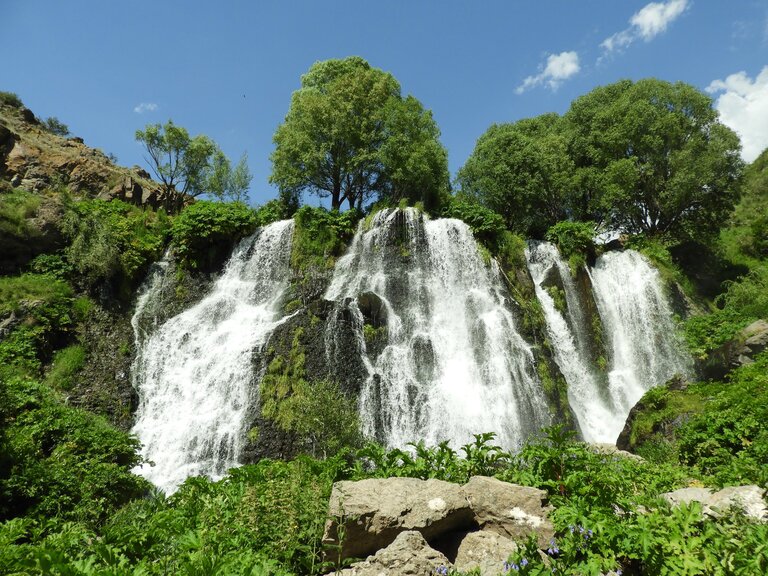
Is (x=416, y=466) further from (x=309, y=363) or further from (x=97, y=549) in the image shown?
(x=309, y=363)

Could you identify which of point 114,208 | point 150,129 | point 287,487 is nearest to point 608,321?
point 287,487

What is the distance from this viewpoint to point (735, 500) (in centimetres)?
394

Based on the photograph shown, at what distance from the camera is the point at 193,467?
12.9 metres

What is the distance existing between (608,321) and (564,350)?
345cm

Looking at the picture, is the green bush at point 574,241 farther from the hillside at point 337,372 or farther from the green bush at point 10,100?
the green bush at point 10,100

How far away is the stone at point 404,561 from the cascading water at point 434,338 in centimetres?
994

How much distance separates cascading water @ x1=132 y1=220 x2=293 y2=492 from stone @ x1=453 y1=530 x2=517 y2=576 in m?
10.3

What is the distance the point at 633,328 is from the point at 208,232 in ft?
67.3

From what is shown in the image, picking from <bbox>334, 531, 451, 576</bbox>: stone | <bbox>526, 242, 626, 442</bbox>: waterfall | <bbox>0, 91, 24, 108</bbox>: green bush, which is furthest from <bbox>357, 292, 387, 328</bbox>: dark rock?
<bbox>0, 91, 24, 108</bbox>: green bush

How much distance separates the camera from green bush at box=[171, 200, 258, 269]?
21016 mm

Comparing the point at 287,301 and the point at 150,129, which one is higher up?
the point at 150,129

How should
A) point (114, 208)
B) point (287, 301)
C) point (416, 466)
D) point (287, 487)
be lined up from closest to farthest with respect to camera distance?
point (287, 487) → point (416, 466) → point (287, 301) → point (114, 208)

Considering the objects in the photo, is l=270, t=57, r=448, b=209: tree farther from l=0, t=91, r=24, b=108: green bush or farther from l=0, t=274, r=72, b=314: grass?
l=0, t=91, r=24, b=108: green bush

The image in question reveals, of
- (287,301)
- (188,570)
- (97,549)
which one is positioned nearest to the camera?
(188,570)
